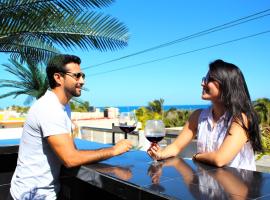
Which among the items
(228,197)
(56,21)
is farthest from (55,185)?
(56,21)

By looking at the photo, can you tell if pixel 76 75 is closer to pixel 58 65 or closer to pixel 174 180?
pixel 58 65

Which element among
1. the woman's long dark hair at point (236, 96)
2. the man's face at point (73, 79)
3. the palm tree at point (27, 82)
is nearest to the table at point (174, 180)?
the woman's long dark hair at point (236, 96)

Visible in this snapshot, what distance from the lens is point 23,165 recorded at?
7.30ft

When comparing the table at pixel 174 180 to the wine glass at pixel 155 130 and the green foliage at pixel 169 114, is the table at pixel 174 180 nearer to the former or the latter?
the wine glass at pixel 155 130

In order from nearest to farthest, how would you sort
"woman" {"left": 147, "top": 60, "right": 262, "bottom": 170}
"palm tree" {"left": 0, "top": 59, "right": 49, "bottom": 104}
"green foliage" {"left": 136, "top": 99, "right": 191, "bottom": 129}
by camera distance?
"woman" {"left": 147, "top": 60, "right": 262, "bottom": 170} < "palm tree" {"left": 0, "top": 59, "right": 49, "bottom": 104} < "green foliage" {"left": 136, "top": 99, "right": 191, "bottom": 129}

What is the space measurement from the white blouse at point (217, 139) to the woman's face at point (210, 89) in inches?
5.0

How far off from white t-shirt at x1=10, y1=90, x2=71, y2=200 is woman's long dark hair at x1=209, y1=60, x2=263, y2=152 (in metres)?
1.01

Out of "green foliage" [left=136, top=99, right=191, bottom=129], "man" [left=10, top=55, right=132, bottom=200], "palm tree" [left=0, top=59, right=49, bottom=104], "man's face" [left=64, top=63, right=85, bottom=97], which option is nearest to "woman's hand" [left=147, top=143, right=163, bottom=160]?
"man" [left=10, top=55, right=132, bottom=200]

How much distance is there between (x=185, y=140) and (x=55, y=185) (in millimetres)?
988

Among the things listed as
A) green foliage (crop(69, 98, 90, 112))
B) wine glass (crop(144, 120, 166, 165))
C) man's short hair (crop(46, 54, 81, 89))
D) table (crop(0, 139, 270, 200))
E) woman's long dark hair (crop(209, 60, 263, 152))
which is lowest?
table (crop(0, 139, 270, 200))

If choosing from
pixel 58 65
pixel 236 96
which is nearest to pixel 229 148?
pixel 236 96

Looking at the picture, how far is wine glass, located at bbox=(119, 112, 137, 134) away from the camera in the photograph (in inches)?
101

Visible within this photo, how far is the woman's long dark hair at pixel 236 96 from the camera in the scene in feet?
7.23

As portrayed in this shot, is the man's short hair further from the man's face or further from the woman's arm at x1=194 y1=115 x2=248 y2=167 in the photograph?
the woman's arm at x1=194 y1=115 x2=248 y2=167
